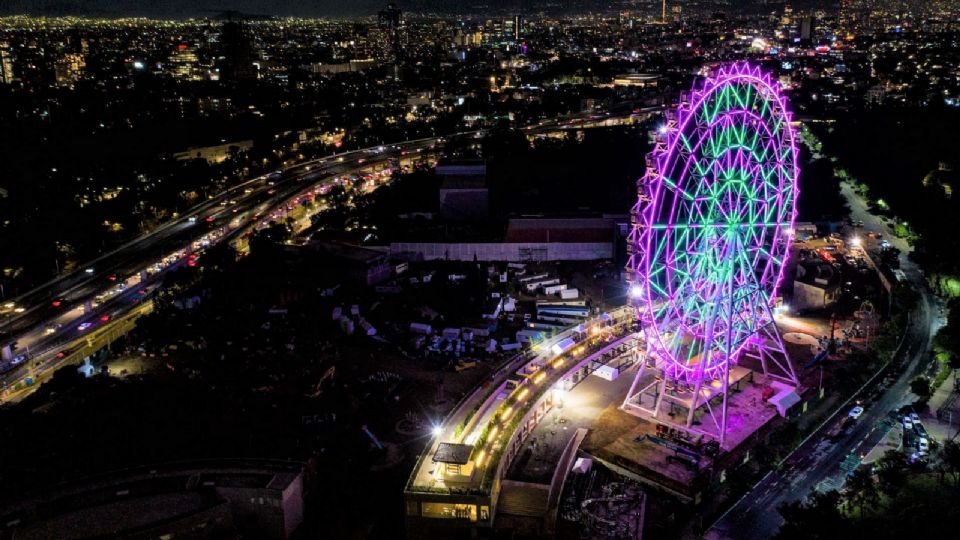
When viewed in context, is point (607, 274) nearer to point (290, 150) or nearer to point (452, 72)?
point (290, 150)

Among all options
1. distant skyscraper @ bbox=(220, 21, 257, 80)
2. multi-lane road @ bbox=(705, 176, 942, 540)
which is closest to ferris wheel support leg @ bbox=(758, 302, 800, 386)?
multi-lane road @ bbox=(705, 176, 942, 540)

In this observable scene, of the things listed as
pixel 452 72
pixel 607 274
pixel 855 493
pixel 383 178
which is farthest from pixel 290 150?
pixel 452 72

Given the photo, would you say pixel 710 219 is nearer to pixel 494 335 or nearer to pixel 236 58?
pixel 494 335

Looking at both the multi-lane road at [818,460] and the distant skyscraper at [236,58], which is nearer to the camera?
the multi-lane road at [818,460]

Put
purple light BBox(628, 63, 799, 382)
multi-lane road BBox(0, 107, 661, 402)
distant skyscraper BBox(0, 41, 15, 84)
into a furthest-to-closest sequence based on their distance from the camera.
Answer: distant skyscraper BBox(0, 41, 15, 84) → multi-lane road BBox(0, 107, 661, 402) → purple light BBox(628, 63, 799, 382)

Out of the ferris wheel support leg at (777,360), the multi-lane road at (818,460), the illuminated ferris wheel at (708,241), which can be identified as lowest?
the multi-lane road at (818,460)

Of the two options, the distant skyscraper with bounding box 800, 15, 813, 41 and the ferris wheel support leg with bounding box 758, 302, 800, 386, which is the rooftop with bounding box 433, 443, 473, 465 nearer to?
the ferris wheel support leg with bounding box 758, 302, 800, 386

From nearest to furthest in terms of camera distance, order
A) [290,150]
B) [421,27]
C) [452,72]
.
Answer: [290,150] → [452,72] → [421,27]

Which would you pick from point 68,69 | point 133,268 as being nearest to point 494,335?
point 133,268

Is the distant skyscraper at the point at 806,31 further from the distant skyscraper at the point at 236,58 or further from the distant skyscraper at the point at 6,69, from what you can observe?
the distant skyscraper at the point at 6,69

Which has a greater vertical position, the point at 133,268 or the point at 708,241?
the point at 708,241

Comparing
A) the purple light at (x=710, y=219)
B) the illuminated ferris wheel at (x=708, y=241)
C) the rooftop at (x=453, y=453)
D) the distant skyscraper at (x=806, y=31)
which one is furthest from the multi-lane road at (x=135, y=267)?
the distant skyscraper at (x=806, y=31)
